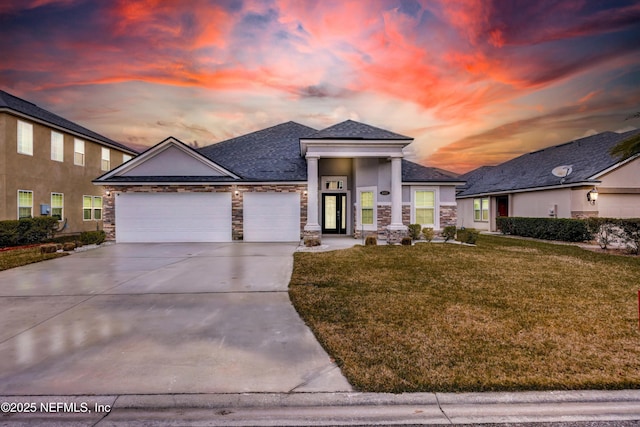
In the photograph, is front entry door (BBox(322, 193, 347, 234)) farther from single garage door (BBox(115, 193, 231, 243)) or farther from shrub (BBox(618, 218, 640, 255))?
shrub (BBox(618, 218, 640, 255))

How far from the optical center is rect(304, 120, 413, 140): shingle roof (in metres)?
13.5

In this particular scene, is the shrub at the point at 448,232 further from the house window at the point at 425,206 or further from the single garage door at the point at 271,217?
the single garage door at the point at 271,217

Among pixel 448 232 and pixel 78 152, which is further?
pixel 78 152

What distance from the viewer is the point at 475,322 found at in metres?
4.51

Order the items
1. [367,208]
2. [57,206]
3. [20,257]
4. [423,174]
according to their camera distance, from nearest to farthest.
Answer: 1. [20,257]
2. [367,208]
3. [423,174]
4. [57,206]

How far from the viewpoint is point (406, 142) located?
13.5 meters

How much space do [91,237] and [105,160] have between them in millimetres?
10358

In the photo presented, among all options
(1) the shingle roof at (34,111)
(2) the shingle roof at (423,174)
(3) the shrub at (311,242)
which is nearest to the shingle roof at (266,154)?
(3) the shrub at (311,242)

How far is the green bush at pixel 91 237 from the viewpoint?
13227 mm

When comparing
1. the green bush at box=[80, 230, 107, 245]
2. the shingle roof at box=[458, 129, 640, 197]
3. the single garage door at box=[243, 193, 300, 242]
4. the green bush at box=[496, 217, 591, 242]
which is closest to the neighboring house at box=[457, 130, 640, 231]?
the shingle roof at box=[458, 129, 640, 197]

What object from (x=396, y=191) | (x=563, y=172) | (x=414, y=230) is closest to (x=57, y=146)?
(x=396, y=191)

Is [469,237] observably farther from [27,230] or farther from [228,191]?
[27,230]

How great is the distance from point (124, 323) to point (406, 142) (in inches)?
477

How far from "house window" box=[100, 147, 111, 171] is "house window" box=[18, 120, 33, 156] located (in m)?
5.30
